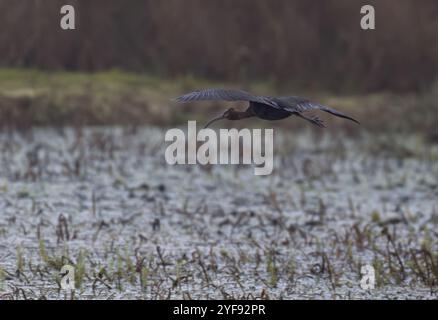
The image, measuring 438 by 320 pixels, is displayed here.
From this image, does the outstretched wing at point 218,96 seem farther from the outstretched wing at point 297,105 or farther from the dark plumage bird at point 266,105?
the outstretched wing at point 297,105

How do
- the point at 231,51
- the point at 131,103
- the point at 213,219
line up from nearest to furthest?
the point at 213,219
the point at 131,103
the point at 231,51

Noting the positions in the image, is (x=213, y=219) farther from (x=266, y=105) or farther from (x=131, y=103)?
(x=131, y=103)

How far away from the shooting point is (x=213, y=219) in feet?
26.6

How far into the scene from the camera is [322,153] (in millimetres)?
11156

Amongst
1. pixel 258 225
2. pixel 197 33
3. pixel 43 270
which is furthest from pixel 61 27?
pixel 43 270

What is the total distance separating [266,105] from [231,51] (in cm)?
769

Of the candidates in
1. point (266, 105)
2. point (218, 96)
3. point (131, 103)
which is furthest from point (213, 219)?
point (131, 103)

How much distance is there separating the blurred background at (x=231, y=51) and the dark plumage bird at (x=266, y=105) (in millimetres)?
6554

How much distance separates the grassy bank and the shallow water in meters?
0.34

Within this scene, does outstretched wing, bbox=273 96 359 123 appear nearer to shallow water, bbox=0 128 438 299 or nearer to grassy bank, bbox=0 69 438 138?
shallow water, bbox=0 128 438 299

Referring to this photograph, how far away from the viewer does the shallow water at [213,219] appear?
623 cm

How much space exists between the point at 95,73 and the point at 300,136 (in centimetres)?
249
